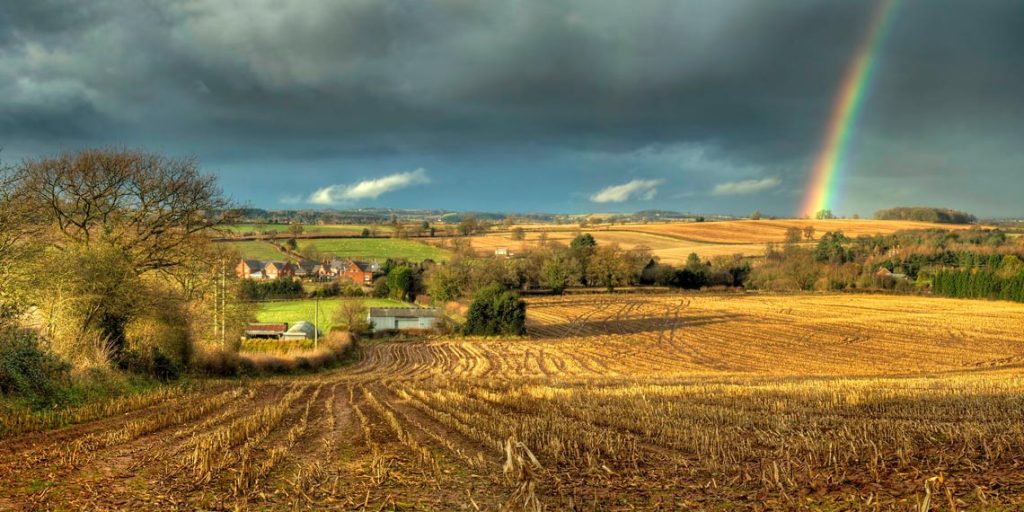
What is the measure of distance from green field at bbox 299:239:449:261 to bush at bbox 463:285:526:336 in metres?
42.0

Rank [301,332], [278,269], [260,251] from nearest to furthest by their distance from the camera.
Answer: [301,332] → [278,269] → [260,251]

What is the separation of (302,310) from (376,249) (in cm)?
4020

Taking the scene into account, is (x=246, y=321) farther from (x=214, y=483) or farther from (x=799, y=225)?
(x=799, y=225)

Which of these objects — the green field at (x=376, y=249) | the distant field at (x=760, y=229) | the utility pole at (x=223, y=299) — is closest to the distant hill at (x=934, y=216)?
the distant field at (x=760, y=229)

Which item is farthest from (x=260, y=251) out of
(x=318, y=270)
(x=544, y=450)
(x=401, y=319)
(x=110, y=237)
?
(x=544, y=450)

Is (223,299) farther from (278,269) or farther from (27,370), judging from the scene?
(278,269)

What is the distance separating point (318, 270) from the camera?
347 ft

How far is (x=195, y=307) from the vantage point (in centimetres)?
3203

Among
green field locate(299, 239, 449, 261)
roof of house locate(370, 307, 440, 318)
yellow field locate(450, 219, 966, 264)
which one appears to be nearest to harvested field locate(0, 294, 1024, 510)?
roof of house locate(370, 307, 440, 318)

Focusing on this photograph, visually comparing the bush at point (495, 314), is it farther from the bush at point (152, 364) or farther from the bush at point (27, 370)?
the bush at point (27, 370)

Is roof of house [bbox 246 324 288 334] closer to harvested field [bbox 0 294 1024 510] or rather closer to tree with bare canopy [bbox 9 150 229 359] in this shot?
tree with bare canopy [bbox 9 150 229 359]

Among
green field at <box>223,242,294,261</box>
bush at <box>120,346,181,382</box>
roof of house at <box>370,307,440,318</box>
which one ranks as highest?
green field at <box>223,242,294,261</box>

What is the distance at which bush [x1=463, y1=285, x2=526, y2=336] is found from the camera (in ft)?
217

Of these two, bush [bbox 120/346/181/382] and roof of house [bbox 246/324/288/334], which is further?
roof of house [bbox 246/324/288/334]
